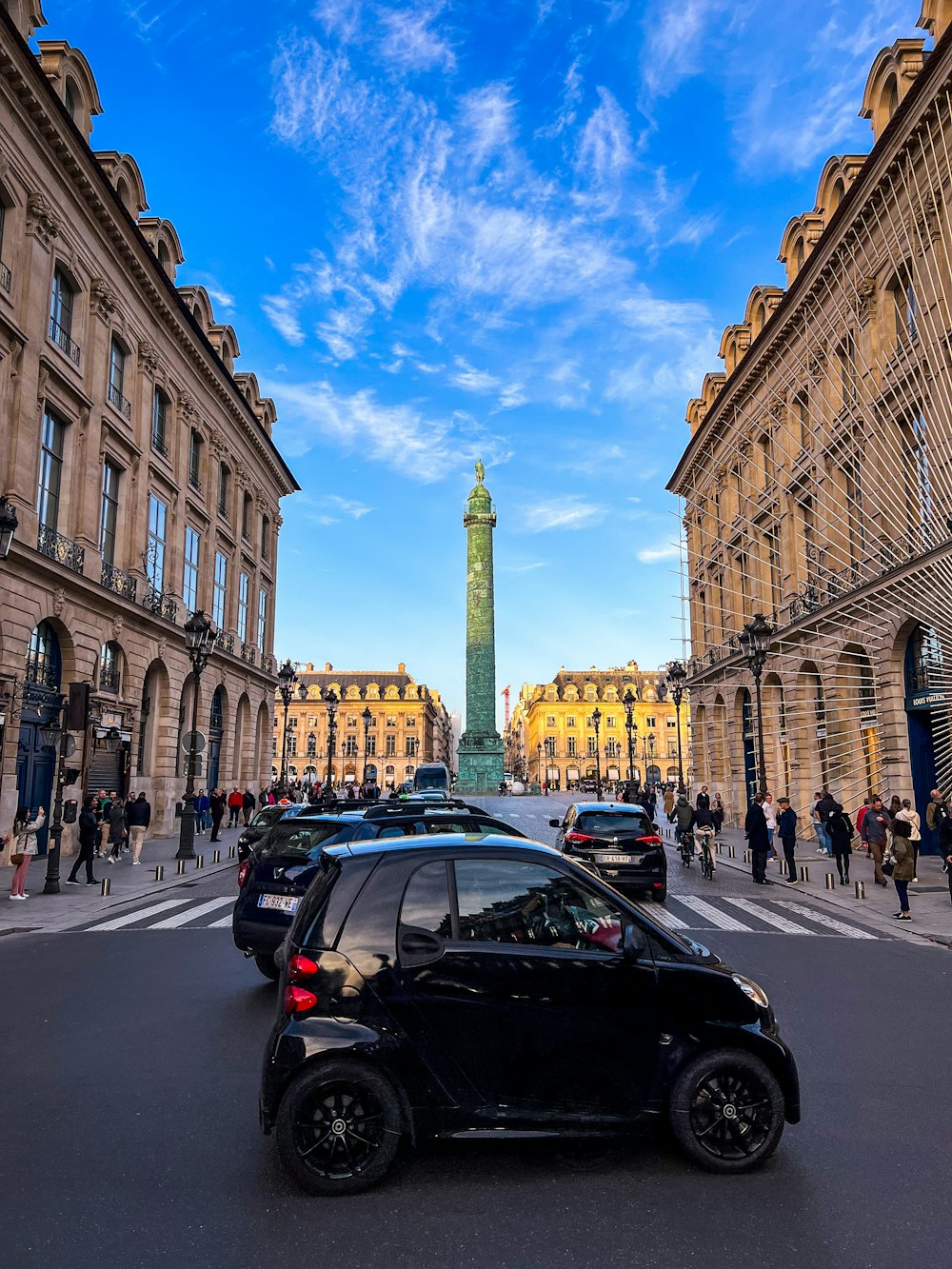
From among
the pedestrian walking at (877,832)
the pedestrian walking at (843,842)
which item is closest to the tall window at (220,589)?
the pedestrian walking at (843,842)

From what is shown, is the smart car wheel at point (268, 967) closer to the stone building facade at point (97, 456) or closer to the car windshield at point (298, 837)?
the car windshield at point (298, 837)

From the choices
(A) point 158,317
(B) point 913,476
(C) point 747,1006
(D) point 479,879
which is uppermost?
(A) point 158,317

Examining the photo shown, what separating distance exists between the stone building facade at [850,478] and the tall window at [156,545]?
18.2 meters

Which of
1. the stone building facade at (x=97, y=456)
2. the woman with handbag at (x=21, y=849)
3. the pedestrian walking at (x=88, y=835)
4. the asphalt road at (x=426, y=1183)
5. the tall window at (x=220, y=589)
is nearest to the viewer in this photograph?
the asphalt road at (x=426, y=1183)

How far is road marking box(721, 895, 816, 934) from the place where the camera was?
41.4ft

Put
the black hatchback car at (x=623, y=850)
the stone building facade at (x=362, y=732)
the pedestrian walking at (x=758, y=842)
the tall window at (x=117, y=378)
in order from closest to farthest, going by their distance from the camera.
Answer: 1. the black hatchback car at (x=623, y=850)
2. the pedestrian walking at (x=758, y=842)
3. the tall window at (x=117, y=378)
4. the stone building facade at (x=362, y=732)

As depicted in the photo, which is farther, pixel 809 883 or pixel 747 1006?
pixel 809 883

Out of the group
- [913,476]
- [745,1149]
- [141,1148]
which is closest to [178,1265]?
[141,1148]

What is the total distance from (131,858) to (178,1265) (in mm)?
21054

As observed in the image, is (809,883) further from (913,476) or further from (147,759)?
(147,759)

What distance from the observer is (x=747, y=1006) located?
4.57 m

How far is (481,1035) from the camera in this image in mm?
4309

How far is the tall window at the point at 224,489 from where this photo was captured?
1555 inches

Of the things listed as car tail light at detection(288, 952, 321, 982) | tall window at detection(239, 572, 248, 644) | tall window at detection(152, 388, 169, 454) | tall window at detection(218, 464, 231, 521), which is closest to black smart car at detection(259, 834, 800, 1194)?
car tail light at detection(288, 952, 321, 982)
